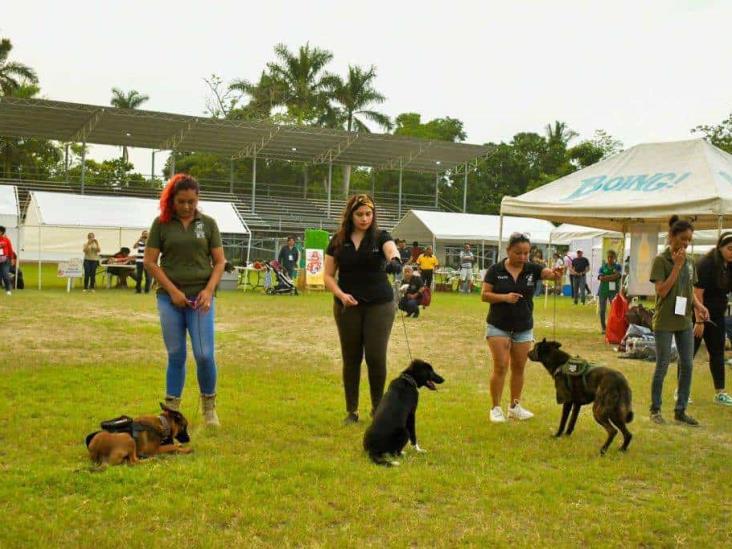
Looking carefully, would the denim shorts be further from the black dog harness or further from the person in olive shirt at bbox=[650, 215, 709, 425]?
the black dog harness

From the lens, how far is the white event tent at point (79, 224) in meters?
21.8

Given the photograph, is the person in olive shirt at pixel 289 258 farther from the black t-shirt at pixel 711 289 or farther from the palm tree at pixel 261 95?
the palm tree at pixel 261 95

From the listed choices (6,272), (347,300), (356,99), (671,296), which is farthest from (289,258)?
(356,99)

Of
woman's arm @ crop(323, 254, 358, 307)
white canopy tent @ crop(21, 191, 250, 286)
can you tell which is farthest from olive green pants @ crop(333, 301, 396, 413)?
white canopy tent @ crop(21, 191, 250, 286)

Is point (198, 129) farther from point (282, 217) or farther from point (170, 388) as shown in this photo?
point (170, 388)

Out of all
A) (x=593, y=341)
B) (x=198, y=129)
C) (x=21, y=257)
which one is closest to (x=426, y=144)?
(x=198, y=129)

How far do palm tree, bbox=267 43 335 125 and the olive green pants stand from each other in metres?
48.7

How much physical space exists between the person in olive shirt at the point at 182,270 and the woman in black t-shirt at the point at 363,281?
2.95ft

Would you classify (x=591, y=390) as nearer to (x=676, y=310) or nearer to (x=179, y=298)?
(x=676, y=310)

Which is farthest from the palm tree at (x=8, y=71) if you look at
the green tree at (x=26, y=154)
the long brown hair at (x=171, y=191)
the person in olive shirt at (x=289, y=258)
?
the long brown hair at (x=171, y=191)

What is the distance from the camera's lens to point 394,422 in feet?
15.6

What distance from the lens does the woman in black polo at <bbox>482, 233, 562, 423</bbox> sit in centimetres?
600

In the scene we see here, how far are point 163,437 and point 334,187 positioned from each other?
56.6 metres

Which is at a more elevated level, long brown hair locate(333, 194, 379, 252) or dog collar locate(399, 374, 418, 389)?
long brown hair locate(333, 194, 379, 252)
